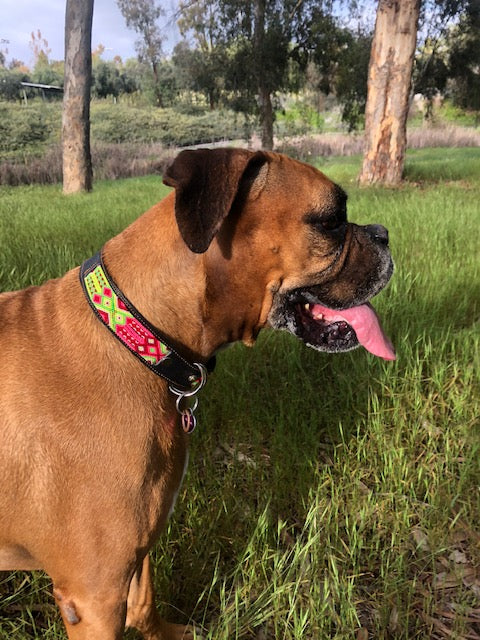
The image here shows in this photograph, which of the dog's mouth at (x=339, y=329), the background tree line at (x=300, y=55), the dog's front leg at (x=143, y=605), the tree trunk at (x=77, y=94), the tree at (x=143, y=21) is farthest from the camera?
the tree at (x=143, y=21)

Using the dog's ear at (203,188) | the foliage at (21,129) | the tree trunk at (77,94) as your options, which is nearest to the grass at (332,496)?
the dog's ear at (203,188)

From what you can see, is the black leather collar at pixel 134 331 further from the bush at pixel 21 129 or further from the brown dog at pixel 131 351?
the bush at pixel 21 129

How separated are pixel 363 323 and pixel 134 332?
1004 millimetres

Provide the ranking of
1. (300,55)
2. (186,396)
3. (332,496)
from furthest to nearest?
(300,55)
(332,496)
(186,396)

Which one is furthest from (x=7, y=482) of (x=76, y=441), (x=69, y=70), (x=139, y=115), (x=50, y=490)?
(x=139, y=115)

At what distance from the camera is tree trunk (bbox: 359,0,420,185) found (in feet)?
28.8

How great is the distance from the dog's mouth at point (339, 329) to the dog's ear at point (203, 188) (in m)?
0.66

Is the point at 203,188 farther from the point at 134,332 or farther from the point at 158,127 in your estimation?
the point at 158,127

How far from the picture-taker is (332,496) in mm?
2293

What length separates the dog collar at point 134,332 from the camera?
1.51 meters

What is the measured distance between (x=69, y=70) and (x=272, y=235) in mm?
11200

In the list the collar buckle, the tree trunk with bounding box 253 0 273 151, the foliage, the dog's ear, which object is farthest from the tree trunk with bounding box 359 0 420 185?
the foliage

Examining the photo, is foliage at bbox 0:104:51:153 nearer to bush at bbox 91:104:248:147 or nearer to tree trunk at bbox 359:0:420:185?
bush at bbox 91:104:248:147

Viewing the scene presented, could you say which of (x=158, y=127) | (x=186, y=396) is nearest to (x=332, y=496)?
(x=186, y=396)
